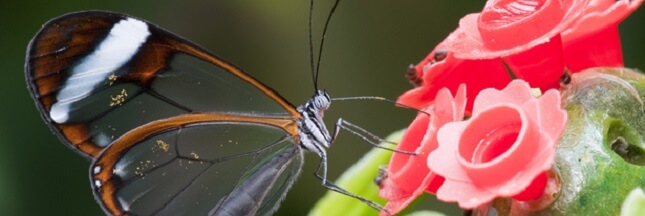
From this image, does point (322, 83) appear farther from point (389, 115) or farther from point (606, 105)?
point (606, 105)

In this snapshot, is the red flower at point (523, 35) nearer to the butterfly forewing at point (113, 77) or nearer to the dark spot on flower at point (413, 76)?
the dark spot on flower at point (413, 76)

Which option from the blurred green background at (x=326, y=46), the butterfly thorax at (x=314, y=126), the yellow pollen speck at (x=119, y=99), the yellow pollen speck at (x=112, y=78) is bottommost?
the blurred green background at (x=326, y=46)

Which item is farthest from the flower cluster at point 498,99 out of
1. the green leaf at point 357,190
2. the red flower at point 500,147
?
the green leaf at point 357,190

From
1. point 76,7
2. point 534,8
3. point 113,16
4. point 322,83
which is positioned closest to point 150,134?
point 113,16

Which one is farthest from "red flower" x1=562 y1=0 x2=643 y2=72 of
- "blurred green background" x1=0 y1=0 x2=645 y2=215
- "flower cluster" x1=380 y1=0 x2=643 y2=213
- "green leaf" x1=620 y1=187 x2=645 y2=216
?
"blurred green background" x1=0 y1=0 x2=645 y2=215

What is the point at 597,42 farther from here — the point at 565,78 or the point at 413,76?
the point at 413,76

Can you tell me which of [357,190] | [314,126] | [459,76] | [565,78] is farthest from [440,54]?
[314,126]
